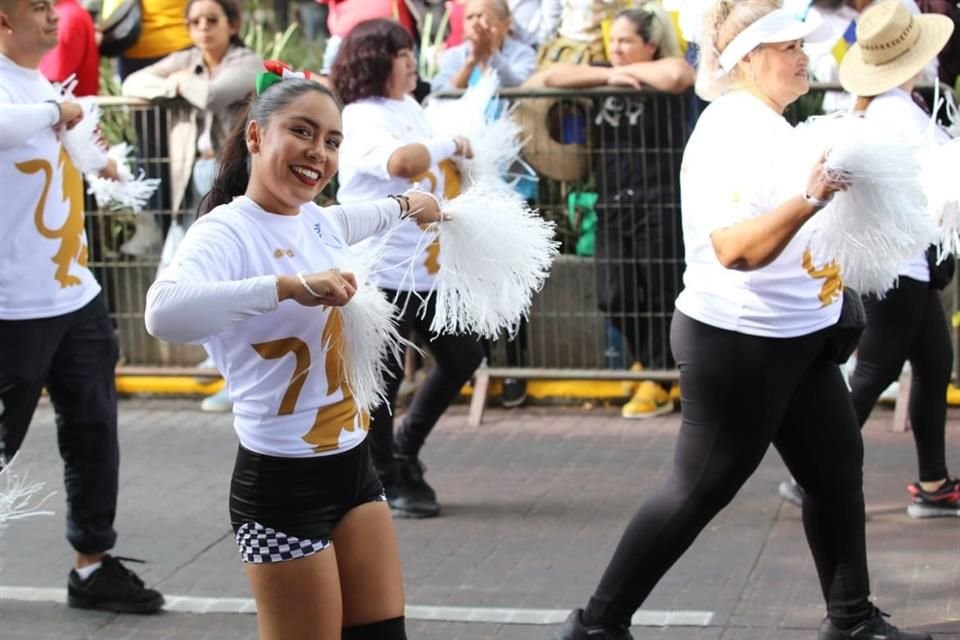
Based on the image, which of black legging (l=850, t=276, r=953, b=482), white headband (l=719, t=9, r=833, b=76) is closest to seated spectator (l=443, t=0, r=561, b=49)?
black legging (l=850, t=276, r=953, b=482)

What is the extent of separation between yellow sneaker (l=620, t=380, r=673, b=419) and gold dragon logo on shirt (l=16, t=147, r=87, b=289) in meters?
3.43

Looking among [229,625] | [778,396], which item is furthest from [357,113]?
[778,396]

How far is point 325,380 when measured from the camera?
369 cm

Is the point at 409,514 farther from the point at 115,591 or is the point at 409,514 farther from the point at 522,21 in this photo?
the point at 522,21

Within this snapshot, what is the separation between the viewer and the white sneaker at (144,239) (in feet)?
29.3

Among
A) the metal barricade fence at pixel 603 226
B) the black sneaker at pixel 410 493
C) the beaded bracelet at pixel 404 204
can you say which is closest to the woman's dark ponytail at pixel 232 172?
the beaded bracelet at pixel 404 204

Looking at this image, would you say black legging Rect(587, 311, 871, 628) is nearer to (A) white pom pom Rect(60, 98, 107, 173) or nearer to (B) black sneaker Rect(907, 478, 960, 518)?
(B) black sneaker Rect(907, 478, 960, 518)

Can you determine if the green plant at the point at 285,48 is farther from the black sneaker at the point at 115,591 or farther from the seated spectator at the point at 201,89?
the black sneaker at the point at 115,591

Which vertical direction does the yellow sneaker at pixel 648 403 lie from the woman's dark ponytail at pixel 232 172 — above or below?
below

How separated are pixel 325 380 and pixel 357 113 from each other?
272 centimetres

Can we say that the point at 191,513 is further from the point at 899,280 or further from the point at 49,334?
the point at 899,280

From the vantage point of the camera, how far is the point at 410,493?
6.48 meters

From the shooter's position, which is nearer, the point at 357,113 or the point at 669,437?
the point at 357,113

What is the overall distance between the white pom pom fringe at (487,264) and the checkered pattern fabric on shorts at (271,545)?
79cm
